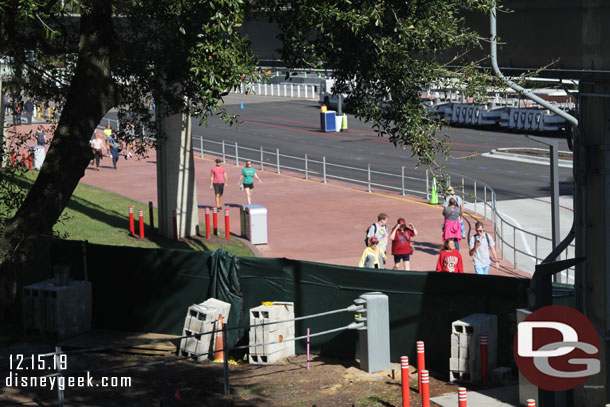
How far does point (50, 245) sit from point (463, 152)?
28445 millimetres

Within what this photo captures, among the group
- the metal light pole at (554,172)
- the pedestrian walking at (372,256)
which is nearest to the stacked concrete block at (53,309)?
the pedestrian walking at (372,256)

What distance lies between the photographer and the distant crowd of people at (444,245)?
57.8 feet

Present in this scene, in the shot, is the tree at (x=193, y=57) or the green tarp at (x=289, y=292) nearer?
the tree at (x=193, y=57)

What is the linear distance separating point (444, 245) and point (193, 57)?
7.00 meters

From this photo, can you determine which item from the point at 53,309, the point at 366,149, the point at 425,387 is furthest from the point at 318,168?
the point at 425,387

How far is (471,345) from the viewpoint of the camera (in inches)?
547

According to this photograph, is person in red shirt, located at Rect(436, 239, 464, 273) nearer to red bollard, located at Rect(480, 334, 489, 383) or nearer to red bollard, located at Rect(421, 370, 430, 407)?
red bollard, located at Rect(480, 334, 489, 383)

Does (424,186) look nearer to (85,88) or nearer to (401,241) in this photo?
(401,241)

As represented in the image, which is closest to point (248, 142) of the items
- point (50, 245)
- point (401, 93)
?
point (50, 245)

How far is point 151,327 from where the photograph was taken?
17359 mm

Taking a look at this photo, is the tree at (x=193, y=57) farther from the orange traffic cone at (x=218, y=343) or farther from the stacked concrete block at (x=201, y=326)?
the orange traffic cone at (x=218, y=343)

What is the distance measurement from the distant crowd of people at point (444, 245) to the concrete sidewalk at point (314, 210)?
1220mm

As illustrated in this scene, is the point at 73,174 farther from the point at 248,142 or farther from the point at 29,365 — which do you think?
the point at 248,142

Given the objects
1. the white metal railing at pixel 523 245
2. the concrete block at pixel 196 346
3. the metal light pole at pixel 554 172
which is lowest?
the concrete block at pixel 196 346
